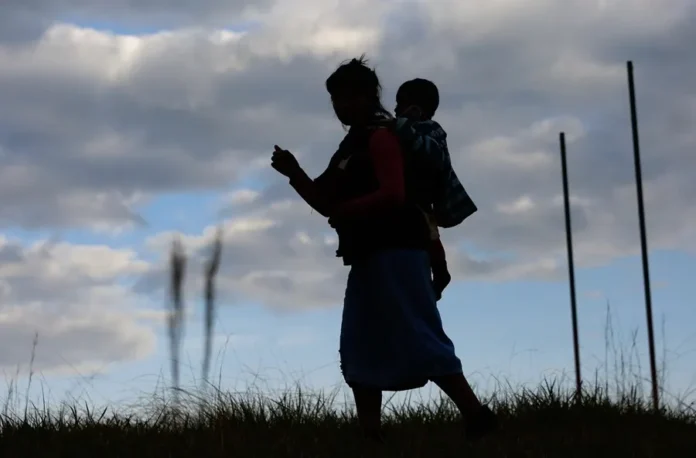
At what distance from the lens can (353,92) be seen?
196 inches

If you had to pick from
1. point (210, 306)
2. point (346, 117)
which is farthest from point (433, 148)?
point (210, 306)

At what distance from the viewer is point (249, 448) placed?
5.13 m

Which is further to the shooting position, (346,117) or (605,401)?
(605,401)

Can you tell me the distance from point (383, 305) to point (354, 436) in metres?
0.80

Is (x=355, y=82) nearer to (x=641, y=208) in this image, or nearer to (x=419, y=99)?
(x=419, y=99)

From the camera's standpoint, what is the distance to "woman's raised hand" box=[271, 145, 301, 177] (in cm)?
480

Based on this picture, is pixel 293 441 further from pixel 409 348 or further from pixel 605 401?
pixel 605 401

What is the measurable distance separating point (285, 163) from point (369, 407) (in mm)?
1244

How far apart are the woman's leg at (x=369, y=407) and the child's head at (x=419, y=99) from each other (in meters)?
1.37

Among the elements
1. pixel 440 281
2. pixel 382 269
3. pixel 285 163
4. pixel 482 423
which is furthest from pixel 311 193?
pixel 482 423

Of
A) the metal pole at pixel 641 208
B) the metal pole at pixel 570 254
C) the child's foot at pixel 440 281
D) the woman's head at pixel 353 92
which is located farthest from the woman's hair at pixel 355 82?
the metal pole at pixel 570 254

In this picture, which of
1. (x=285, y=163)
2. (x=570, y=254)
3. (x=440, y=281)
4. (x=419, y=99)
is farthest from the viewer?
(x=570, y=254)

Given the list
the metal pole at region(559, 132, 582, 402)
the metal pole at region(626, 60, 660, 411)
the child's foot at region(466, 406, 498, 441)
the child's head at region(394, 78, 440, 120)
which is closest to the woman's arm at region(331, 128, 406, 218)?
the child's head at region(394, 78, 440, 120)

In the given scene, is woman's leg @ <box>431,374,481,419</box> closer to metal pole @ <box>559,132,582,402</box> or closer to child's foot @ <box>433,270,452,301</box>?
child's foot @ <box>433,270,452,301</box>
